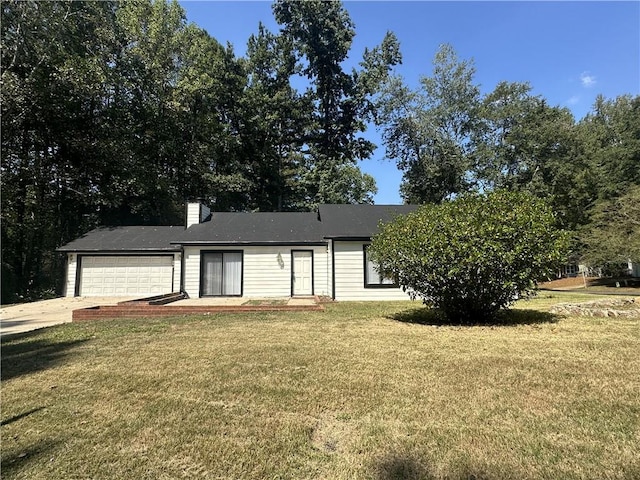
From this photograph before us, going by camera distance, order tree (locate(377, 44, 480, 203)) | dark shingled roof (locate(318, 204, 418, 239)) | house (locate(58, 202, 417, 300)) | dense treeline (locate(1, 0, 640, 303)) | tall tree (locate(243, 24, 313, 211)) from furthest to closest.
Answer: tree (locate(377, 44, 480, 203)), tall tree (locate(243, 24, 313, 211)), dense treeline (locate(1, 0, 640, 303)), dark shingled roof (locate(318, 204, 418, 239)), house (locate(58, 202, 417, 300))

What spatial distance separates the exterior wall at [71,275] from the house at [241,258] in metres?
0.04

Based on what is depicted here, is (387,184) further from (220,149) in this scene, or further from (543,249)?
(543,249)

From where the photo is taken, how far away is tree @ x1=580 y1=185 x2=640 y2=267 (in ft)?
70.9

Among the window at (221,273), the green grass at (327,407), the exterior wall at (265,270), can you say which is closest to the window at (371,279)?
the exterior wall at (265,270)

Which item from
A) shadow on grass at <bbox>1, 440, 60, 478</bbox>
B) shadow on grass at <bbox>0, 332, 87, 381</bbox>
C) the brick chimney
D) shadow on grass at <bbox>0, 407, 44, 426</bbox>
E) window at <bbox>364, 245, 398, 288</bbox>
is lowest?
shadow on grass at <bbox>1, 440, 60, 478</bbox>

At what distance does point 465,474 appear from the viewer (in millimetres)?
2457

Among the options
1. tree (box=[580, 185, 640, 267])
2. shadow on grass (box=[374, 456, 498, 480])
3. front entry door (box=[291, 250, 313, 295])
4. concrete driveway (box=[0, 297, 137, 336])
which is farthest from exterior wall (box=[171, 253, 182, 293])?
tree (box=[580, 185, 640, 267])

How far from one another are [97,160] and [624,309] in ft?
79.2

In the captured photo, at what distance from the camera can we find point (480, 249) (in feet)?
24.0

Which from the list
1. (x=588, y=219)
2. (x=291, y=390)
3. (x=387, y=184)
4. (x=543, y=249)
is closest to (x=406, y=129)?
(x=387, y=184)

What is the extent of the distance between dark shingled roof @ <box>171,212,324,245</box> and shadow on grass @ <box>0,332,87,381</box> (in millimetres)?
7989

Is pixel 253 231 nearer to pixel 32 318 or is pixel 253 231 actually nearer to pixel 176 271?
pixel 176 271

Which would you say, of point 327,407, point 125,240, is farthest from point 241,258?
point 327,407

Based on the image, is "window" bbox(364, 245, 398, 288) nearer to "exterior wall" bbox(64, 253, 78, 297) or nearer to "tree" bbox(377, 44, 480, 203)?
"exterior wall" bbox(64, 253, 78, 297)
